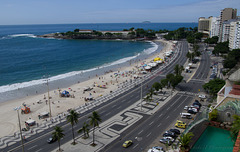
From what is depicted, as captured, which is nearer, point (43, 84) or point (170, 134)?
point (170, 134)

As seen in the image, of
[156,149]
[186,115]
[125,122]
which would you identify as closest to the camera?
[156,149]

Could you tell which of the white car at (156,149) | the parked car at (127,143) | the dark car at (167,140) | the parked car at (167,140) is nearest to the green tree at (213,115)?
the parked car at (167,140)

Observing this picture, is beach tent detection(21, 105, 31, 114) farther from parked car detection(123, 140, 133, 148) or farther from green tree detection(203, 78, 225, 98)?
green tree detection(203, 78, 225, 98)

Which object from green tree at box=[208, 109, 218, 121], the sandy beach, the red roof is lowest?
the sandy beach

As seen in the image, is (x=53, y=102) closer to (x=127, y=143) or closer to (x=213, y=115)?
(x=127, y=143)

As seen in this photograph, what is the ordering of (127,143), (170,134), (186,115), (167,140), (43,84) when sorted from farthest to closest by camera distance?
(43,84)
(186,115)
(170,134)
(167,140)
(127,143)

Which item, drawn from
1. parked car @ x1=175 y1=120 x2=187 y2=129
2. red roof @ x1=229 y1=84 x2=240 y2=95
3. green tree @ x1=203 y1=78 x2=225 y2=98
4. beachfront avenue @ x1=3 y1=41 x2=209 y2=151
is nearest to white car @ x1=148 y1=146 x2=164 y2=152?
beachfront avenue @ x1=3 y1=41 x2=209 y2=151

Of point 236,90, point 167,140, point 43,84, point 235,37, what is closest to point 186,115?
point 236,90

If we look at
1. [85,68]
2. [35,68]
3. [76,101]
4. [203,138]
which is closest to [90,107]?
[76,101]

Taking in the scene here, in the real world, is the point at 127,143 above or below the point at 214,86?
below

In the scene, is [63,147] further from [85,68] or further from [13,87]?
[85,68]

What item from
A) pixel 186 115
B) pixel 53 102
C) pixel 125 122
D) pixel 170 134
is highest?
pixel 186 115
